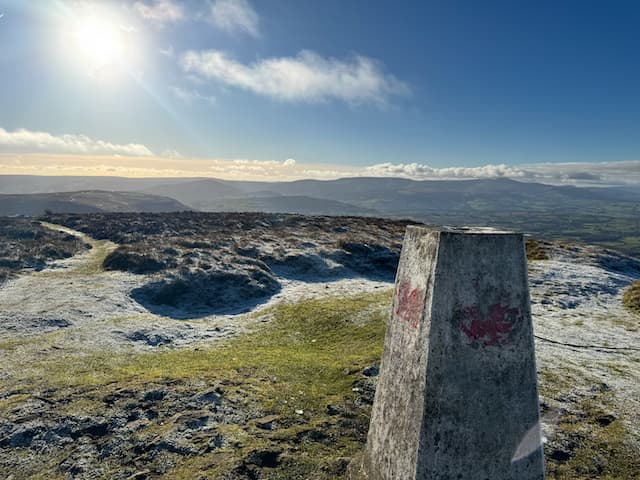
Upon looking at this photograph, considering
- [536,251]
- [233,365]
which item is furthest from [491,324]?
[536,251]

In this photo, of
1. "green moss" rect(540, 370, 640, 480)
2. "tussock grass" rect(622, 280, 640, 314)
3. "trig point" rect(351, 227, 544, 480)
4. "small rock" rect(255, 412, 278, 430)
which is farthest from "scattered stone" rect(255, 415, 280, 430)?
"tussock grass" rect(622, 280, 640, 314)

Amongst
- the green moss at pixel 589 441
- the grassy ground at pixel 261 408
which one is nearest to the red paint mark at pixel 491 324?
the grassy ground at pixel 261 408

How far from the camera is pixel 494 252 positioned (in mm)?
5660

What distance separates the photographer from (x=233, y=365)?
47.6ft

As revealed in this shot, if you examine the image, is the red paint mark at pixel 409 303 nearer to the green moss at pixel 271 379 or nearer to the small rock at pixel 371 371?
the green moss at pixel 271 379

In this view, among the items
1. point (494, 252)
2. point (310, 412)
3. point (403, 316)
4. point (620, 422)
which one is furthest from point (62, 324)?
point (620, 422)

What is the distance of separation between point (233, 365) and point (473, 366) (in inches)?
426

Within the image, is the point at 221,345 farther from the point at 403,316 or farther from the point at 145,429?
the point at 403,316

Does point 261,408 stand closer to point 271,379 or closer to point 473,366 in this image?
point 271,379

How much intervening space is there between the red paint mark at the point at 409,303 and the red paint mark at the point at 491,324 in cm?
66

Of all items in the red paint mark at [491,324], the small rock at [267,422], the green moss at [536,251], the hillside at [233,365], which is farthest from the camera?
the green moss at [536,251]

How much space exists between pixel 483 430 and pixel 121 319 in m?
19.5

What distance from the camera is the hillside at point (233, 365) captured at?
895 centimetres

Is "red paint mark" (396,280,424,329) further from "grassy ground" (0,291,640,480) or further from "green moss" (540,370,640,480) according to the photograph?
"green moss" (540,370,640,480)
